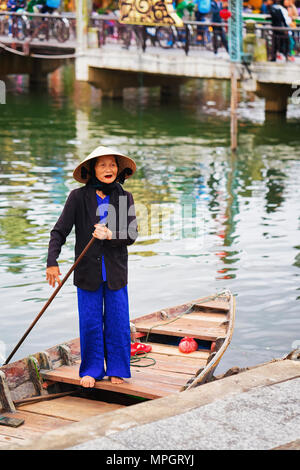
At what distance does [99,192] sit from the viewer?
689 centimetres

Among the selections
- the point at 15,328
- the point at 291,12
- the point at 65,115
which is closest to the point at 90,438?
the point at 15,328

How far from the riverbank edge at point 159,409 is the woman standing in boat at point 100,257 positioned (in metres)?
0.96

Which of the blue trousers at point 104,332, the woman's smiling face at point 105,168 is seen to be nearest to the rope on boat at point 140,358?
the blue trousers at point 104,332

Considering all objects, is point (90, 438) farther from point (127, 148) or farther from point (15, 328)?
point (127, 148)

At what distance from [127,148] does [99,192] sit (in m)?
15.8

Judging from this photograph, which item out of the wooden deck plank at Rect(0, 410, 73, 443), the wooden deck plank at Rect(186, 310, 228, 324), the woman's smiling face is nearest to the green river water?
the wooden deck plank at Rect(186, 310, 228, 324)

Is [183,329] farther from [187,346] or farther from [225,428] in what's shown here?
[225,428]

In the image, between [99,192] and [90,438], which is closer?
[90,438]

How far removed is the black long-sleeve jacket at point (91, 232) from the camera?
6.79 m

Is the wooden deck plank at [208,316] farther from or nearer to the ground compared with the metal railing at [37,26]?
nearer to the ground

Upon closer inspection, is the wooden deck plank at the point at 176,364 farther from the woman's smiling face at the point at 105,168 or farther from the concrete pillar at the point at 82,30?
the concrete pillar at the point at 82,30

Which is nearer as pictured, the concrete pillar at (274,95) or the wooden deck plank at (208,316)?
the wooden deck plank at (208,316)

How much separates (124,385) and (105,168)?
1.60 m

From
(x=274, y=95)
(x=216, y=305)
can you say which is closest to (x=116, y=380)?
(x=216, y=305)
